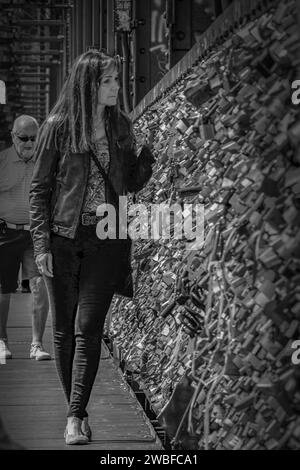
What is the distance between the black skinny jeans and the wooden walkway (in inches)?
12.8

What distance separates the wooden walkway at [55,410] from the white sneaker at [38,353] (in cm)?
6

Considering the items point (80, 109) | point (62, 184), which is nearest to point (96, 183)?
point (62, 184)

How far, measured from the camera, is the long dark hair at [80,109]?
533 cm

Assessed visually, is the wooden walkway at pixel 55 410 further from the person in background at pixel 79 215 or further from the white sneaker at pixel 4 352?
the person in background at pixel 79 215

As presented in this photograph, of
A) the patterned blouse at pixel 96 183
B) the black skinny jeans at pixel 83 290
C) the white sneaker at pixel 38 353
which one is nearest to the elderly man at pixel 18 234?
the white sneaker at pixel 38 353

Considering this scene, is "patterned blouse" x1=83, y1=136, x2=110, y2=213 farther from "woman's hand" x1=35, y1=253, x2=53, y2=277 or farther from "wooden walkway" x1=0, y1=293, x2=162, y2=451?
"wooden walkway" x1=0, y1=293, x2=162, y2=451

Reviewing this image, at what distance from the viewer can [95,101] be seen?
5367 mm

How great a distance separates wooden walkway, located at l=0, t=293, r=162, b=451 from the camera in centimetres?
563

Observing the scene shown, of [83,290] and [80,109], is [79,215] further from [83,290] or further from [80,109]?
[80,109]

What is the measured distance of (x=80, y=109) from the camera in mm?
5359

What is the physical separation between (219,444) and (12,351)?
227 inches

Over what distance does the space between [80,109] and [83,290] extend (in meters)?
0.75

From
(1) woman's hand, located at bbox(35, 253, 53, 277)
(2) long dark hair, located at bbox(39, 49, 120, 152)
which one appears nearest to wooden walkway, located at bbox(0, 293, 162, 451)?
(1) woman's hand, located at bbox(35, 253, 53, 277)
